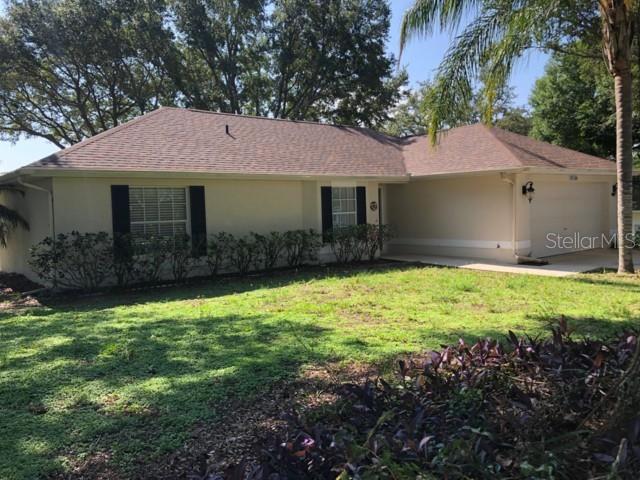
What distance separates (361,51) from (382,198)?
1556 centimetres

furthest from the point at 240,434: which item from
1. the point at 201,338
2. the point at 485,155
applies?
the point at 485,155

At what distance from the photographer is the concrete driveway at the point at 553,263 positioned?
11758mm

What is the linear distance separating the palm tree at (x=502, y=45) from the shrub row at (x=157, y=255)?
4586 mm

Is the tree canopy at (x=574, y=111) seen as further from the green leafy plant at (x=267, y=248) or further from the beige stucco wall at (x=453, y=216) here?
the green leafy plant at (x=267, y=248)

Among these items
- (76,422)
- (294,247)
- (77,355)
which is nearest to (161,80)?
(294,247)

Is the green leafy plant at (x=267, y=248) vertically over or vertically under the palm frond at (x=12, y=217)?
under

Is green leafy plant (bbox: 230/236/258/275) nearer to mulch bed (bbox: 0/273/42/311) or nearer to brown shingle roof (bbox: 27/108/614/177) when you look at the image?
brown shingle roof (bbox: 27/108/614/177)

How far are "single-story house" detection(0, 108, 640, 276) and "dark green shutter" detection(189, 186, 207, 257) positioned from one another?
3 cm

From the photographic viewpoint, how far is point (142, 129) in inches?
506

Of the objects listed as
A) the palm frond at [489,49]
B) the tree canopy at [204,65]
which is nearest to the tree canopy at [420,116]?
the tree canopy at [204,65]

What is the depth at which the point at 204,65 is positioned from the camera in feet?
96.9

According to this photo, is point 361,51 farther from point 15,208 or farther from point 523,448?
point 523,448

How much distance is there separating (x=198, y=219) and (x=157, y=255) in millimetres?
1563

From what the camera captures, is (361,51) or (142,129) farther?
(361,51)
